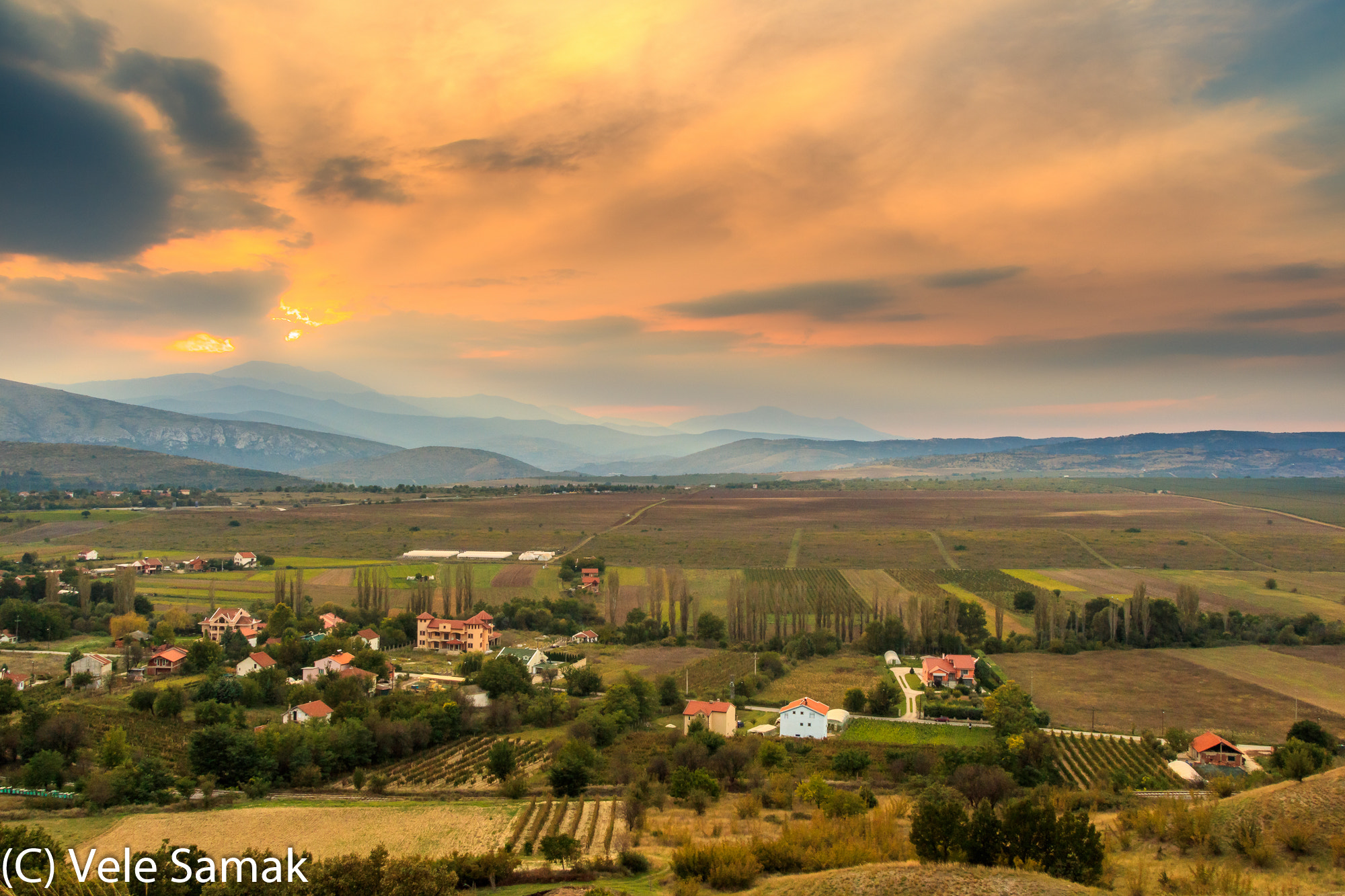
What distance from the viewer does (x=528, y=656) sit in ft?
157

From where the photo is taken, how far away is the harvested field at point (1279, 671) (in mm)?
40594

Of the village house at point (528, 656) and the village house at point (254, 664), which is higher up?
the village house at point (254, 664)

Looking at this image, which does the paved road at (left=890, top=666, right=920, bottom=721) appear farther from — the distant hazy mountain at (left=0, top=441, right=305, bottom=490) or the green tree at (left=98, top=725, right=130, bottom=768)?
the distant hazy mountain at (left=0, top=441, right=305, bottom=490)

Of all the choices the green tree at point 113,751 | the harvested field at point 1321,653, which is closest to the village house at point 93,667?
the green tree at point 113,751

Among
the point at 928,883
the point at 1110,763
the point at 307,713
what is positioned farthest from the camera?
the point at 307,713

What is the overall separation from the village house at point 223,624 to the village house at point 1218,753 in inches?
2140

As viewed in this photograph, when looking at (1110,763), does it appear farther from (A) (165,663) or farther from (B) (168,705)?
(A) (165,663)

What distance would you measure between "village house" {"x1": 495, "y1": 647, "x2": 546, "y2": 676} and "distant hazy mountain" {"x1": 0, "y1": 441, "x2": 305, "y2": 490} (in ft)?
489

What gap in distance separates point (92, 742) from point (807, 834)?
28649mm

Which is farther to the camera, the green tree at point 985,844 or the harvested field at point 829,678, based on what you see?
the harvested field at point 829,678

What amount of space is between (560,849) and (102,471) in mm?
196018

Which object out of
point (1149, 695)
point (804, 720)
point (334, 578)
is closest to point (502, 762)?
point (804, 720)

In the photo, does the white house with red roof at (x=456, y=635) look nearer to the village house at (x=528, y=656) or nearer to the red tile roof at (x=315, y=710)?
the village house at (x=528, y=656)

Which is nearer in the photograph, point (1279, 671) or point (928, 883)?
point (928, 883)
